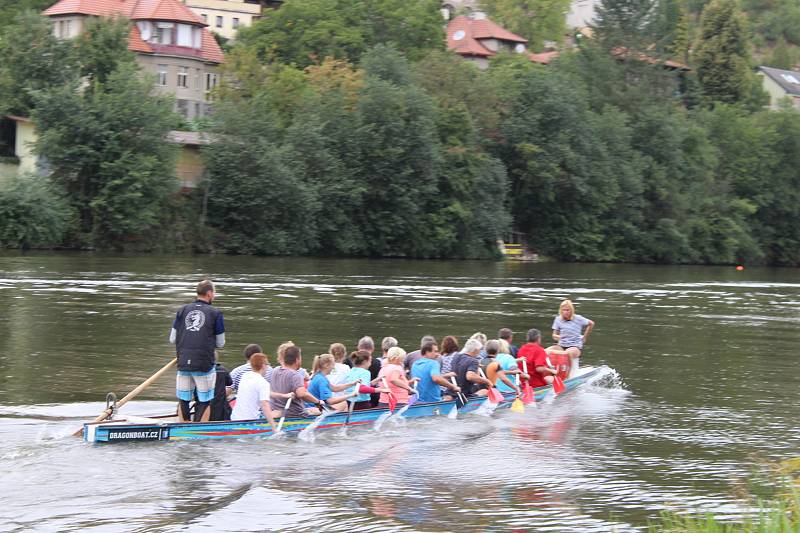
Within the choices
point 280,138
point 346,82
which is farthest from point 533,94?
point 280,138

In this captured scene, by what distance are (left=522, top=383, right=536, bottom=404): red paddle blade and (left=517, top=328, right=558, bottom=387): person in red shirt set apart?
1.06ft

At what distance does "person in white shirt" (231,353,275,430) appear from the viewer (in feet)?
52.7

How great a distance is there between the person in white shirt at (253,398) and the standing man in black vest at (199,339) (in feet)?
1.81

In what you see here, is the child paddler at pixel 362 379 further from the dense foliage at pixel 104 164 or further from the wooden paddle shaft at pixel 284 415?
the dense foliage at pixel 104 164

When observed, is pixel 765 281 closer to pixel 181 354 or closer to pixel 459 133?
pixel 459 133

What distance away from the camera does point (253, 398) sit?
53.0ft

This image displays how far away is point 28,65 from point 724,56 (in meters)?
69.3

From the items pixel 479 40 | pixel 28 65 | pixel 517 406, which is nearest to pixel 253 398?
pixel 517 406

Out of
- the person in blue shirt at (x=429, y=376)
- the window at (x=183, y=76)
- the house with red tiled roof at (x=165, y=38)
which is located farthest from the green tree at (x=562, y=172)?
the person in blue shirt at (x=429, y=376)

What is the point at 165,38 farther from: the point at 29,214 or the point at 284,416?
the point at 284,416

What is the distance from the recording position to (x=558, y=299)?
43000 mm

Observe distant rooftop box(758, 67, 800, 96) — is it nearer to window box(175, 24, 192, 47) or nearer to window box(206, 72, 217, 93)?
window box(206, 72, 217, 93)

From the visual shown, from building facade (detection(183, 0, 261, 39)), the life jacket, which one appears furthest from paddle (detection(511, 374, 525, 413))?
building facade (detection(183, 0, 261, 39))

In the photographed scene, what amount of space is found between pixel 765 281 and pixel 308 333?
38.8m
